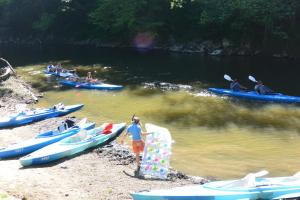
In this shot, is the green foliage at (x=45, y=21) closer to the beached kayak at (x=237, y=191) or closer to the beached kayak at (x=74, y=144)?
the beached kayak at (x=74, y=144)

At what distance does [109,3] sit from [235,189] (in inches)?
1463

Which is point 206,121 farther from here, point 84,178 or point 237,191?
point 237,191

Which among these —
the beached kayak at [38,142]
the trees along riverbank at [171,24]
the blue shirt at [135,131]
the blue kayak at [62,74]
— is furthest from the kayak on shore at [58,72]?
the blue shirt at [135,131]

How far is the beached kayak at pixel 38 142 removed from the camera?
15539 mm

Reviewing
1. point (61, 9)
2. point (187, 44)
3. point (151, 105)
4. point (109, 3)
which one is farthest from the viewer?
point (61, 9)

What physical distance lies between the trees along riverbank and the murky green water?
1123cm

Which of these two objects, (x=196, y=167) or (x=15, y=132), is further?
(x=15, y=132)

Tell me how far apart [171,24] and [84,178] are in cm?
3242

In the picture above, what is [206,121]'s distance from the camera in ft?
64.1

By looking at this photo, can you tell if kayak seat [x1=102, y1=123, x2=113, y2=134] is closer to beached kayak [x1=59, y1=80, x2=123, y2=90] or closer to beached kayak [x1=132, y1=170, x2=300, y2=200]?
beached kayak [x1=132, y1=170, x2=300, y2=200]

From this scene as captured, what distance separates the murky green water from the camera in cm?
1466

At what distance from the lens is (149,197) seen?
36.3ft

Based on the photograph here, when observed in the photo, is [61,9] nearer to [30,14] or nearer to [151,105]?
[30,14]

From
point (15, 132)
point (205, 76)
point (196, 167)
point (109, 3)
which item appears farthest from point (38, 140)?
point (109, 3)
